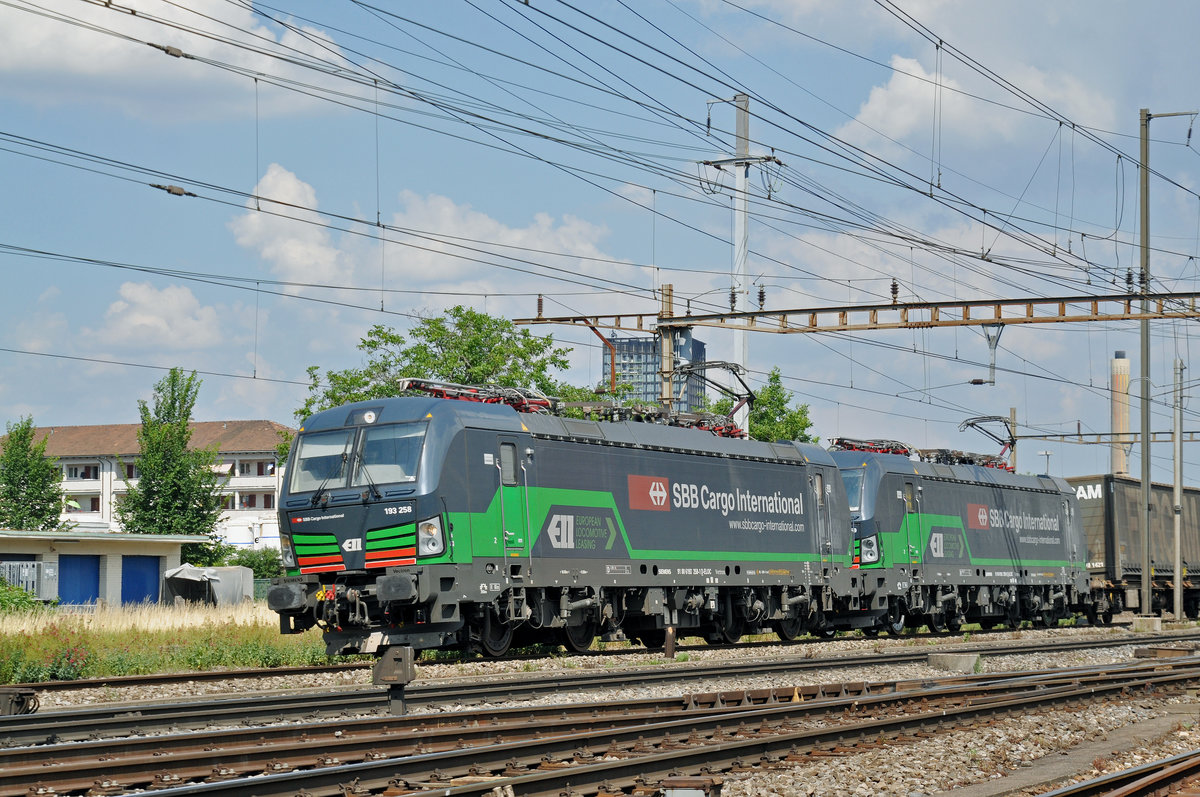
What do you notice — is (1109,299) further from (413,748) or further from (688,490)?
(413,748)

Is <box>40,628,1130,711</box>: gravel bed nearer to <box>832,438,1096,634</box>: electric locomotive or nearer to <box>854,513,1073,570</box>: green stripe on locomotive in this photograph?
<box>854,513,1073,570</box>: green stripe on locomotive

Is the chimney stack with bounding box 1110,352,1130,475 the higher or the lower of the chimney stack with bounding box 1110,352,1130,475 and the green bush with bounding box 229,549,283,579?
the higher

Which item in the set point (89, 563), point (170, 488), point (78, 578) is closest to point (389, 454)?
point (78, 578)

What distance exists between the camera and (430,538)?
59.5 ft

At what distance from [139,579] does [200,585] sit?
7.28 feet

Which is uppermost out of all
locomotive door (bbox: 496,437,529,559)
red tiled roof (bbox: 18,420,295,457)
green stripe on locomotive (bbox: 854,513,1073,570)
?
red tiled roof (bbox: 18,420,295,457)

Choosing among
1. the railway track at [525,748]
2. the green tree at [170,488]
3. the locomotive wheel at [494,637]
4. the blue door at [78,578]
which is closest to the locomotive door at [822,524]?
the locomotive wheel at [494,637]

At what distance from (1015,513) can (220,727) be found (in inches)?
1053

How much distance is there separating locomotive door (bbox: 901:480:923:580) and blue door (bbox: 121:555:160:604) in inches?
1033

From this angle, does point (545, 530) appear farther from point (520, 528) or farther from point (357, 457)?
point (357, 457)

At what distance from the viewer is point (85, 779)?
950cm

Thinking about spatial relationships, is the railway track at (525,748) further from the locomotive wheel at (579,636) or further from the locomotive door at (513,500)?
the locomotive wheel at (579,636)

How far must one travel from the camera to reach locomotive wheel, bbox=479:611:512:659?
19906 mm

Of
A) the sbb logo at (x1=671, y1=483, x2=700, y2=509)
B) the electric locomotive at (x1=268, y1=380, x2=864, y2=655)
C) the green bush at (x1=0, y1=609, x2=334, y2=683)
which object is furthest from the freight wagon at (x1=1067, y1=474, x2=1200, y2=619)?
the green bush at (x1=0, y1=609, x2=334, y2=683)
